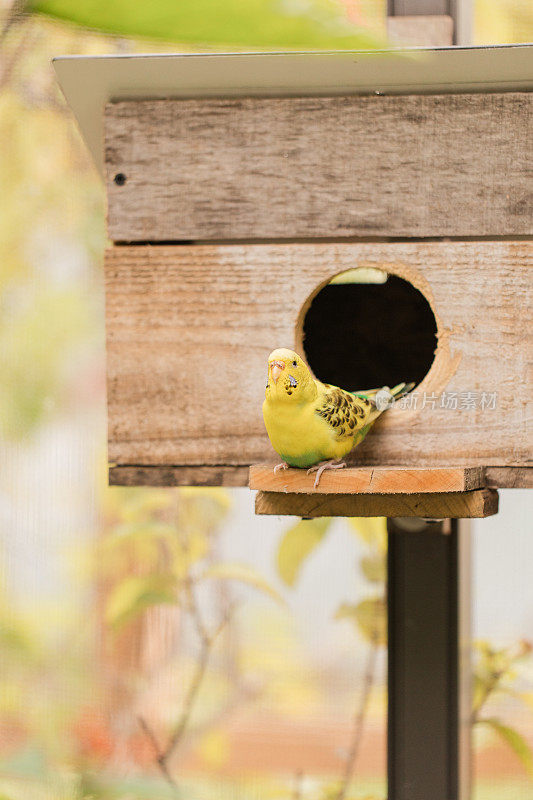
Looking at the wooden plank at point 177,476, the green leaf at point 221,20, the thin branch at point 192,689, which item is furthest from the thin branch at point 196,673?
the green leaf at point 221,20

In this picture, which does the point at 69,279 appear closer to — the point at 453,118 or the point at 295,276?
the point at 295,276

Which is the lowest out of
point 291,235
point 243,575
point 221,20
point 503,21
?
point 221,20

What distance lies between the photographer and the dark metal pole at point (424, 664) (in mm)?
1117

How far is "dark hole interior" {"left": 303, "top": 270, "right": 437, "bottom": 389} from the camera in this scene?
4.13ft

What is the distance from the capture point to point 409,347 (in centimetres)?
126

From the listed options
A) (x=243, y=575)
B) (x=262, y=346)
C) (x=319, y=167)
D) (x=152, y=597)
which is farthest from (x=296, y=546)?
(x=319, y=167)

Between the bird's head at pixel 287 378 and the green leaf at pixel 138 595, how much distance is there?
0.70m

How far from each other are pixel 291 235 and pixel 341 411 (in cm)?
22

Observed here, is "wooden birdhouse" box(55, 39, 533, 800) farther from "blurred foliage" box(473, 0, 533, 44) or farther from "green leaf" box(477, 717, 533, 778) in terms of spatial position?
"green leaf" box(477, 717, 533, 778)

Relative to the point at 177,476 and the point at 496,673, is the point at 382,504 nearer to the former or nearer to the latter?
the point at 177,476

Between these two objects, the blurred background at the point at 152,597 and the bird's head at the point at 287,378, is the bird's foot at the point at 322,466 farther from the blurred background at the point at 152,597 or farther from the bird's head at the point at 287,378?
the blurred background at the point at 152,597

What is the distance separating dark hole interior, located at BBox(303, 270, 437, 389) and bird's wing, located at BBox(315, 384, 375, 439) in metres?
0.39

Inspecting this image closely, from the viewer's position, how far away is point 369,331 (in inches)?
49.9

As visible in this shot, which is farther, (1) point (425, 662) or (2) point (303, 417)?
(1) point (425, 662)
